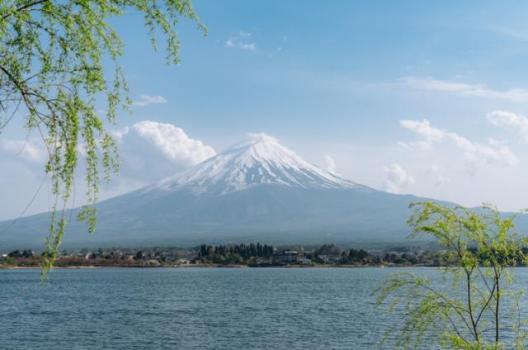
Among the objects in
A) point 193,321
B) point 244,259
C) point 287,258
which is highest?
point 287,258

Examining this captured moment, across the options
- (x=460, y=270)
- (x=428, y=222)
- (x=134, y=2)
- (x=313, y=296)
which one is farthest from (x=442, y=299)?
(x=313, y=296)

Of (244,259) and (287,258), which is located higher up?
(287,258)

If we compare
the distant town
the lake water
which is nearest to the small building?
the distant town

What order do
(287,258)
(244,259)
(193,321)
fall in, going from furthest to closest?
(287,258)
(244,259)
(193,321)

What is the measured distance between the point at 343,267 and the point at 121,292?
296ft

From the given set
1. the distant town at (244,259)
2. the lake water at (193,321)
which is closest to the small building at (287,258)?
the distant town at (244,259)

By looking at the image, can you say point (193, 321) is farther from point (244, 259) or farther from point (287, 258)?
point (287, 258)

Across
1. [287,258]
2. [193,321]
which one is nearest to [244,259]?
[287,258]

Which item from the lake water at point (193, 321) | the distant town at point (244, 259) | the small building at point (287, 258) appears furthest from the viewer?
the small building at point (287, 258)

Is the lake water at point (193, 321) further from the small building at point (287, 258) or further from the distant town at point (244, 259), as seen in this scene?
the small building at point (287, 258)

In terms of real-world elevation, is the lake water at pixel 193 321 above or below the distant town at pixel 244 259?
below

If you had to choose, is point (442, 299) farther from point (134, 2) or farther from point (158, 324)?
point (158, 324)

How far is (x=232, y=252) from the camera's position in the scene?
159 meters

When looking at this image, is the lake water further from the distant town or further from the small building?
the small building
